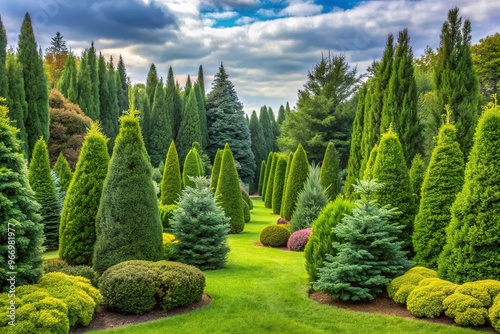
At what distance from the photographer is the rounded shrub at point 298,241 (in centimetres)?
1642

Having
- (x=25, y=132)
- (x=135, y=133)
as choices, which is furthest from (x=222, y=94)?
(x=135, y=133)

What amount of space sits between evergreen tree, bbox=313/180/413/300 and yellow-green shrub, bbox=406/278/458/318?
0.98m

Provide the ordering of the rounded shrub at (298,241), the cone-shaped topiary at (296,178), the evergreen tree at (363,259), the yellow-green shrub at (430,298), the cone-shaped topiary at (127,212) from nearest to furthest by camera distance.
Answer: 1. the yellow-green shrub at (430,298)
2. the evergreen tree at (363,259)
3. the cone-shaped topiary at (127,212)
4. the rounded shrub at (298,241)
5. the cone-shaped topiary at (296,178)

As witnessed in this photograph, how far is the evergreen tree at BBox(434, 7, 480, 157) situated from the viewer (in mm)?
15953

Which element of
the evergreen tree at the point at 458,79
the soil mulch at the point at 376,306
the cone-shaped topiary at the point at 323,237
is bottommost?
the soil mulch at the point at 376,306

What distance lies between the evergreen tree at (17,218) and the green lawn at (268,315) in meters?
1.89

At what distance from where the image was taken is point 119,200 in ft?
32.0

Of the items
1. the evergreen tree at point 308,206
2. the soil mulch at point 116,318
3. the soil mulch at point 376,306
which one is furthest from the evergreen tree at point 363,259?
the evergreen tree at point 308,206

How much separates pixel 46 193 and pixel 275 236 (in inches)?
347

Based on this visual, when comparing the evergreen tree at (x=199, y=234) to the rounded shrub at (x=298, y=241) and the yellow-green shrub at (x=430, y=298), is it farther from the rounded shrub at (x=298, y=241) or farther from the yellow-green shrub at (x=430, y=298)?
the yellow-green shrub at (x=430, y=298)

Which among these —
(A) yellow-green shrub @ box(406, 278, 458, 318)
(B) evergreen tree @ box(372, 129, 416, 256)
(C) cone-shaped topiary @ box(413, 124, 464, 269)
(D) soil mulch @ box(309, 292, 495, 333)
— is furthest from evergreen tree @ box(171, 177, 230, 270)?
(A) yellow-green shrub @ box(406, 278, 458, 318)

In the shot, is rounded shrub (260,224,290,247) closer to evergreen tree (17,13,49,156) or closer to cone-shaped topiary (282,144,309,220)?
cone-shaped topiary (282,144,309,220)

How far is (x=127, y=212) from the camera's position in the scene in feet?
32.0

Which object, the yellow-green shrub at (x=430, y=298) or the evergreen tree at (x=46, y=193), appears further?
the evergreen tree at (x=46, y=193)
